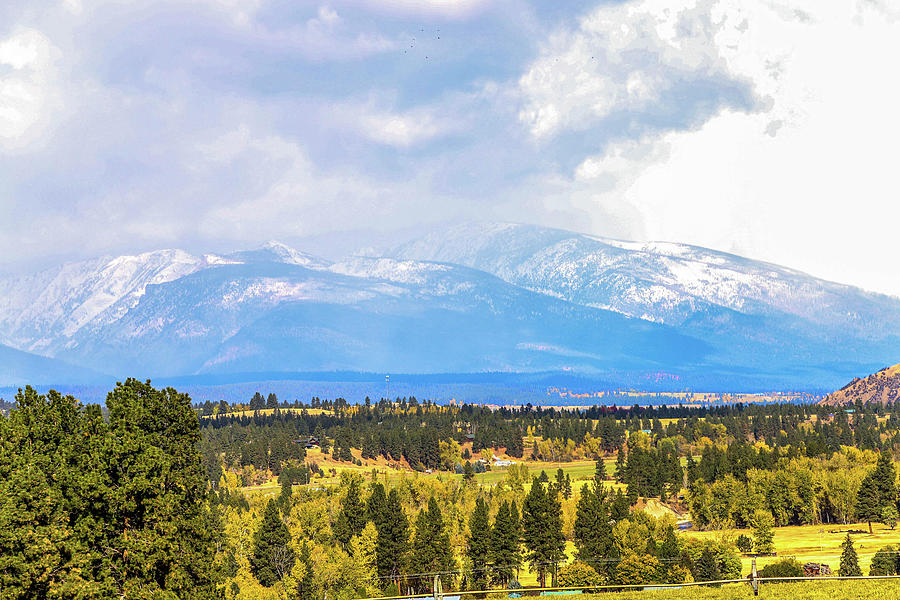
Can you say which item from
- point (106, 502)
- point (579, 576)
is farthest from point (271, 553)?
point (106, 502)

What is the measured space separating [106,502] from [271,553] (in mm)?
70885

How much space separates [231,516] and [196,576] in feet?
287

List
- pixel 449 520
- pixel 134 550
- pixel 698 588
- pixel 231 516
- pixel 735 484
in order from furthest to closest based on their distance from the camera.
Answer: pixel 735 484 < pixel 449 520 < pixel 231 516 < pixel 698 588 < pixel 134 550

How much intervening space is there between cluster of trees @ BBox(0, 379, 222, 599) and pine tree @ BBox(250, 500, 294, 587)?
6411cm

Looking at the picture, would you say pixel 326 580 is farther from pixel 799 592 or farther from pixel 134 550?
pixel 799 592

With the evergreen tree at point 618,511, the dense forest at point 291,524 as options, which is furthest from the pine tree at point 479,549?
the evergreen tree at point 618,511

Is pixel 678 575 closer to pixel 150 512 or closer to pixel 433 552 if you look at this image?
pixel 433 552

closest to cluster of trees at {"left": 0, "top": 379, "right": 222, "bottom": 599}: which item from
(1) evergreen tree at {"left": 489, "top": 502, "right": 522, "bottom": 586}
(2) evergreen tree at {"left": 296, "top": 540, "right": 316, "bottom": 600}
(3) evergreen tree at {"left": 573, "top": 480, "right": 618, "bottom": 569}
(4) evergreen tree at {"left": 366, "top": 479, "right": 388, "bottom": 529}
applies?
(2) evergreen tree at {"left": 296, "top": 540, "right": 316, "bottom": 600}

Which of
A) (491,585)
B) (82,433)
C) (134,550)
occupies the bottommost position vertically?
(491,585)

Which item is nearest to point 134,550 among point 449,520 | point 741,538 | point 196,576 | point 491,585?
point 196,576

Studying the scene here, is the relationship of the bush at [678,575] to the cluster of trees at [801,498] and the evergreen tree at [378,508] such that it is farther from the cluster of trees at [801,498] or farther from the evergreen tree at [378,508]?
the cluster of trees at [801,498]

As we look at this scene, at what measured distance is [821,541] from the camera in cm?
16625

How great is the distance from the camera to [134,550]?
62125mm

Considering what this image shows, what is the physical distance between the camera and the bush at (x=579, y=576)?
124m
